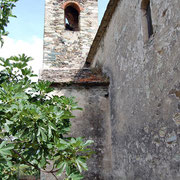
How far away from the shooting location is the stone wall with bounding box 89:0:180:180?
299cm

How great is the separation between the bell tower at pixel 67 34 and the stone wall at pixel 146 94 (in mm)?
4443

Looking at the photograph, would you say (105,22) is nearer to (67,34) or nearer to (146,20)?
(146,20)

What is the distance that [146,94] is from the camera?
375 cm

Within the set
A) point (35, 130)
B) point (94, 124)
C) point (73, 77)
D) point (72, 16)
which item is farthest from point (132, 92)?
point (72, 16)

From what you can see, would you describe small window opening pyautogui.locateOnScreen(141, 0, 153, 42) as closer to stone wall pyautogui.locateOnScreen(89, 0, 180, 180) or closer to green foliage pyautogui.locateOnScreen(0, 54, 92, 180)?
stone wall pyautogui.locateOnScreen(89, 0, 180, 180)

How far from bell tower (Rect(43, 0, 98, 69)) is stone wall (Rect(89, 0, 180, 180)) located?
14.6 ft

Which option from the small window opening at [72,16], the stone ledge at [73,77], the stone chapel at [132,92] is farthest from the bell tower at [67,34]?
the stone ledge at [73,77]

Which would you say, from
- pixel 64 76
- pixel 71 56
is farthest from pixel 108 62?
pixel 71 56

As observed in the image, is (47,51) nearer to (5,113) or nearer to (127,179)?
(127,179)

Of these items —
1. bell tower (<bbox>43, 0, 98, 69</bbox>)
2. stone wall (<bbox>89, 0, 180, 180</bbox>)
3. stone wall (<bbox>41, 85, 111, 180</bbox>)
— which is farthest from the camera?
bell tower (<bbox>43, 0, 98, 69</bbox>)

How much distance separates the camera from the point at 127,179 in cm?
443

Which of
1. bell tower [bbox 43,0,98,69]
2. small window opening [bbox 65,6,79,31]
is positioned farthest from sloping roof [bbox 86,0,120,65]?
small window opening [bbox 65,6,79,31]

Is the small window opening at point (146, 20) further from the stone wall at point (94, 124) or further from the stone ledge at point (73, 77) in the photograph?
the stone wall at point (94, 124)

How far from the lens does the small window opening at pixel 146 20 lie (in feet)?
13.2
